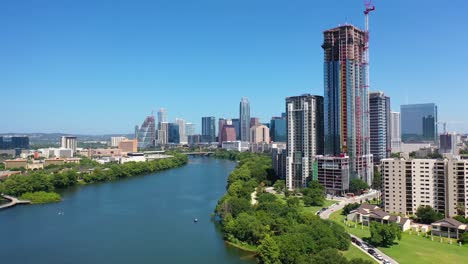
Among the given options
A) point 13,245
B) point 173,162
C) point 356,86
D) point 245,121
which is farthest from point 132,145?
point 13,245

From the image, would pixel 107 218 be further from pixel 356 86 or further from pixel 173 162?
pixel 173 162

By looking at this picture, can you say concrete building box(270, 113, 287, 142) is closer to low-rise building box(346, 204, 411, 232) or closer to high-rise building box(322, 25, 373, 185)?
high-rise building box(322, 25, 373, 185)

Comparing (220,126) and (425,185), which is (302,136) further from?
(220,126)

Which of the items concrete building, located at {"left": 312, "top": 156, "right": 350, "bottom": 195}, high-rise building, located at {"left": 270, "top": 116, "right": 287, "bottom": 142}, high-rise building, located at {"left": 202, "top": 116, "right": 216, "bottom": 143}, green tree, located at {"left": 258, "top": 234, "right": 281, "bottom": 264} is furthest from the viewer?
high-rise building, located at {"left": 202, "top": 116, "right": 216, "bottom": 143}

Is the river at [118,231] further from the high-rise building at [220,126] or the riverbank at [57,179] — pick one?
the high-rise building at [220,126]

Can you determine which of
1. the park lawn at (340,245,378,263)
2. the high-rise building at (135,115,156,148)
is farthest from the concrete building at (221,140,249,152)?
the park lawn at (340,245,378,263)

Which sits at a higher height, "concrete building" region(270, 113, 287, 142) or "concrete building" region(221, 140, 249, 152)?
"concrete building" region(270, 113, 287, 142)
